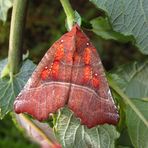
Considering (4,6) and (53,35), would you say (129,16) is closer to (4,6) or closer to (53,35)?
(4,6)

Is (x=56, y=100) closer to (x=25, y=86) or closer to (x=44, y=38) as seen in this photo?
(x=25, y=86)

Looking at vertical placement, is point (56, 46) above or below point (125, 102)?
above

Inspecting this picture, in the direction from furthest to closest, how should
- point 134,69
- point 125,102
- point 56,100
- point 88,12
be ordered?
point 88,12 → point 134,69 → point 125,102 → point 56,100

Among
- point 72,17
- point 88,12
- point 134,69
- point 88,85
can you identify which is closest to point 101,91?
point 88,85

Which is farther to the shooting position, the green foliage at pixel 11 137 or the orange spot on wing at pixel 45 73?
the green foliage at pixel 11 137

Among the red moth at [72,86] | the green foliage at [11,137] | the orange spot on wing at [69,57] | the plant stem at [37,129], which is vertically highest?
the orange spot on wing at [69,57]

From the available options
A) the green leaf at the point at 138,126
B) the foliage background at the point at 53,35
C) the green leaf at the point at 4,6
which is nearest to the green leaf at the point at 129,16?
the green leaf at the point at 138,126

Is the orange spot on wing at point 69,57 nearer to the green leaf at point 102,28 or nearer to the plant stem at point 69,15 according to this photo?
the plant stem at point 69,15

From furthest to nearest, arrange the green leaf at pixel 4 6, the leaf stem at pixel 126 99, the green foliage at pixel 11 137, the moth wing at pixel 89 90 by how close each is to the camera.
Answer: the green foliage at pixel 11 137
the green leaf at pixel 4 6
the leaf stem at pixel 126 99
the moth wing at pixel 89 90
